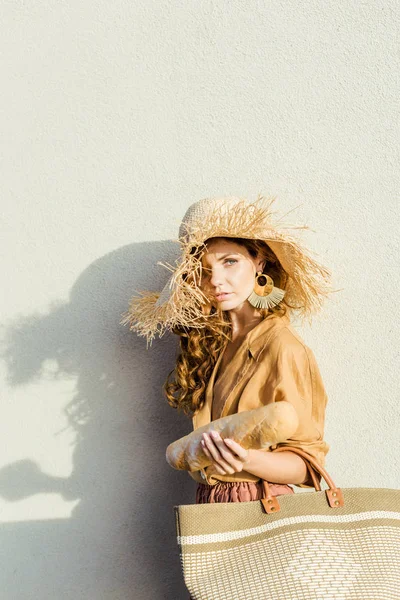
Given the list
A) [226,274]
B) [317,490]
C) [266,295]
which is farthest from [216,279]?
[317,490]

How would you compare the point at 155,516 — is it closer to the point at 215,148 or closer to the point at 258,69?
the point at 215,148

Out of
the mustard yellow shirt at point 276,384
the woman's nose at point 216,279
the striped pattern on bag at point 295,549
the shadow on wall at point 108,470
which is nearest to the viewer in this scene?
the striped pattern on bag at point 295,549

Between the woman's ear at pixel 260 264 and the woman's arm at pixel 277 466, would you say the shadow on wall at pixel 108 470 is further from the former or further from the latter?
the woman's arm at pixel 277 466

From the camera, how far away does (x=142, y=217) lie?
2.03 metres

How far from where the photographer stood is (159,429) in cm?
204

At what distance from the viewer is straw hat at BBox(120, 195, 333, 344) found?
1.59 metres

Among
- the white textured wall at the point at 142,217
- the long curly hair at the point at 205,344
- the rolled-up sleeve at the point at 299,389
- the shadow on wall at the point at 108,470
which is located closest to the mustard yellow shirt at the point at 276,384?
the rolled-up sleeve at the point at 299,389

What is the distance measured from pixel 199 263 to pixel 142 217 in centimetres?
47

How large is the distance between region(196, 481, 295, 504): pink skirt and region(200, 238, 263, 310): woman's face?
422 millimetres

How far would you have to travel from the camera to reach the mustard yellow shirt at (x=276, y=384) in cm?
153

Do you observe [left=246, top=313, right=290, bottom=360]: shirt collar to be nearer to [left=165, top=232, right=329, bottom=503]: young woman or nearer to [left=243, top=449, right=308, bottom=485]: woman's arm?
[left=165, top=232, right=329, bottom=503]: young woman

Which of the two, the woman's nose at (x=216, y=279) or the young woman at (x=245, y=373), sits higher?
the woman's nose at (x=216, y=279)

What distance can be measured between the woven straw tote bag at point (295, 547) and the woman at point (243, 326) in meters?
0.10

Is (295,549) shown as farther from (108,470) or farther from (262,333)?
(108,470)
